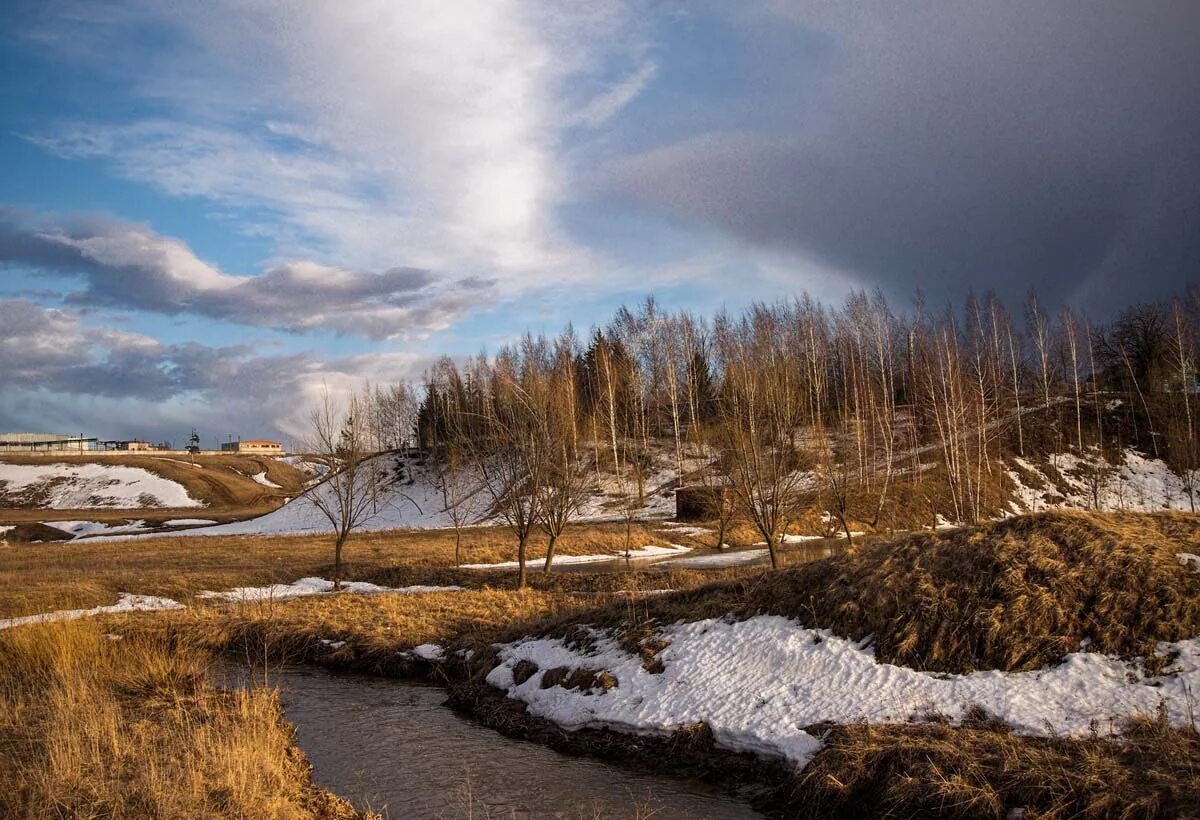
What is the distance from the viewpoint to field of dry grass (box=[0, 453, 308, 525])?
7031cm

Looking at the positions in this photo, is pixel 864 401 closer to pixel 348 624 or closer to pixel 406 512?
pixel 406 512

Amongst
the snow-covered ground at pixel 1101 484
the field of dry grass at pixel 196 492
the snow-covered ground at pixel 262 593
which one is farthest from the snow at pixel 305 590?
the field of dry grass at pixel 196 492

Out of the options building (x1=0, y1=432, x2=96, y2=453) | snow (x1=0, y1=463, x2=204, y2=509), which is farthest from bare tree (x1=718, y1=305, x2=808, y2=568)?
building (x1=0, y1=432, x2=96, y2=453)

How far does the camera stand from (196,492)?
89.9 metres

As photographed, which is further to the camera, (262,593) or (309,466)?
(309,466)

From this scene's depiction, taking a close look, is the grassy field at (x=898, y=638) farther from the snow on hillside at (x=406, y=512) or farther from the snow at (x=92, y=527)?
the snow at (x=92, y=527)

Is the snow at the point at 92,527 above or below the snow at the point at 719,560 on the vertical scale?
above

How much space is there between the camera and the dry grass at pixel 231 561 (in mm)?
24453

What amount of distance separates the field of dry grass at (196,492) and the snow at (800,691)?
6149 cm

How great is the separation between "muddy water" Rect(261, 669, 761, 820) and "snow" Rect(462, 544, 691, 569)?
61.4 ft

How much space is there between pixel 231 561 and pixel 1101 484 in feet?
179

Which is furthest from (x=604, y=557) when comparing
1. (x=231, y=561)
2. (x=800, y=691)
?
(x=800, y=691)

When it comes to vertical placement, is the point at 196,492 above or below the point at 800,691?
above

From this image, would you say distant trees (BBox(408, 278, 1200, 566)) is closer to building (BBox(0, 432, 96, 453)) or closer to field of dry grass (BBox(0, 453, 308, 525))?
field of dry grass (BBox(0, 453, 308, 525))
